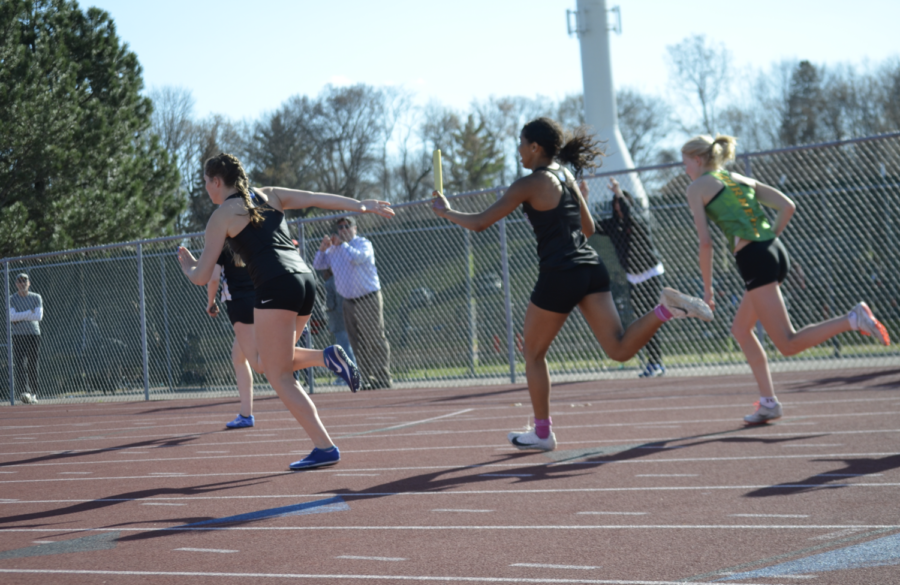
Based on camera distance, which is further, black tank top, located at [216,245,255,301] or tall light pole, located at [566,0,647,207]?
tall light pole, located at [566,0,647,207]

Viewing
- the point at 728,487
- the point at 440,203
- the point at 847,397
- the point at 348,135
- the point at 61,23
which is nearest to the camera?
the point at 728,487

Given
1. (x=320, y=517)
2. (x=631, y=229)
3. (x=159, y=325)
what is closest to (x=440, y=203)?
A: (x=320, y=517)

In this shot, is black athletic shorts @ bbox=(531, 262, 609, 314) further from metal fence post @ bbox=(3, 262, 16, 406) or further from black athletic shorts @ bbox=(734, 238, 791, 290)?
metal fence post @ bbox=(3, 262, 16, 406)

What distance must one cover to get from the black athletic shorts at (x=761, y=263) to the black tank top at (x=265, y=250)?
314cm

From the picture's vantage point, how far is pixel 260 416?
33.5ft

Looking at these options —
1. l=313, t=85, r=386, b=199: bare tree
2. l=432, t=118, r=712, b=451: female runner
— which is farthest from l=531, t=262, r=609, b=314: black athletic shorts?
l=313, t=85, r=386, b=199: bare tree

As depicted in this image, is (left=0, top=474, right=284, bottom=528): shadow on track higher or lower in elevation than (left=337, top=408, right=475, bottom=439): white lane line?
lower

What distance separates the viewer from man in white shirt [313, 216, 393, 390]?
12.6 m

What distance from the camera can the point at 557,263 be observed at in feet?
18.4

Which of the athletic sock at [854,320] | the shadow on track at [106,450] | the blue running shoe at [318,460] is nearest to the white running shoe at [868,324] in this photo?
the athletic sock at [854,320]

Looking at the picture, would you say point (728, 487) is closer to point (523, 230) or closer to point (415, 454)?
point (415, 454)

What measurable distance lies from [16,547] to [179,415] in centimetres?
703

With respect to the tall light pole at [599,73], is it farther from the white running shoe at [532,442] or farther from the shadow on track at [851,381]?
the white running shoe at [532,442]

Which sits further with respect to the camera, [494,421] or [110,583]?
[494,421]
